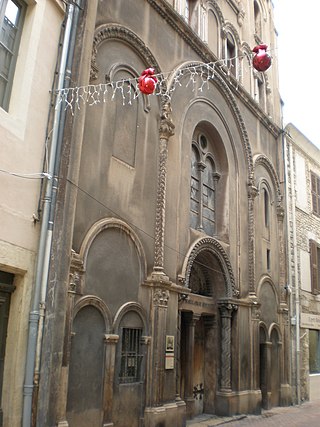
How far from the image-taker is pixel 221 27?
14.7 m

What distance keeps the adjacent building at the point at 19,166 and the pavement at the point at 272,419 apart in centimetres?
581

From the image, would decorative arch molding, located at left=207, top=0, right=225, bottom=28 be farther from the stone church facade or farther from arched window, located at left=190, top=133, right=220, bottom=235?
arched window, located at left=190, top=133, right=220, bottom=235

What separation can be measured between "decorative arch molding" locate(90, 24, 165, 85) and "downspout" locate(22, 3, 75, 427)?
113 cm

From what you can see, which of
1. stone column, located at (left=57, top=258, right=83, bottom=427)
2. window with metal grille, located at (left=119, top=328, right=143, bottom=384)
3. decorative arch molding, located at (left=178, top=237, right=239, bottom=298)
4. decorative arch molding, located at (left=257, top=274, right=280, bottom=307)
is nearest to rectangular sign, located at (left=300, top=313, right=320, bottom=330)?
decorative arch molding, located at (left=257, top=274, right=280, bottom=307)

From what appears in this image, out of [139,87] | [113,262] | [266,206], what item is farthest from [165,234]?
[266,206]

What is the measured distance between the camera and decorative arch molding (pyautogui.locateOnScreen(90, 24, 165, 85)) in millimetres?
8719

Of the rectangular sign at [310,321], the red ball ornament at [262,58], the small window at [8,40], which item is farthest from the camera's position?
the rectangular sign at [310,321]

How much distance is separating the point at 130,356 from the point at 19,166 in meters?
4.33

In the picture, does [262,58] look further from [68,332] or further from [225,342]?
[225,342]

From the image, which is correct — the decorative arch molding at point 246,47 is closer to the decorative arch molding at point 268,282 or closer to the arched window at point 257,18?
the arched window at point 257,18

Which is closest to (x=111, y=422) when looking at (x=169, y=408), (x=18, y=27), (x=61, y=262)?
(x=169, y=408)

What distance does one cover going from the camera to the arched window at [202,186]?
1222 centimetres

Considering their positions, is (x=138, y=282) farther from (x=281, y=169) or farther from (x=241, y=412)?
(x=281, y=169)

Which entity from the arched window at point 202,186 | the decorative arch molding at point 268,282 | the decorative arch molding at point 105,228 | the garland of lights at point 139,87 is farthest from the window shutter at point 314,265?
the decorative arch molding at point 105,228
